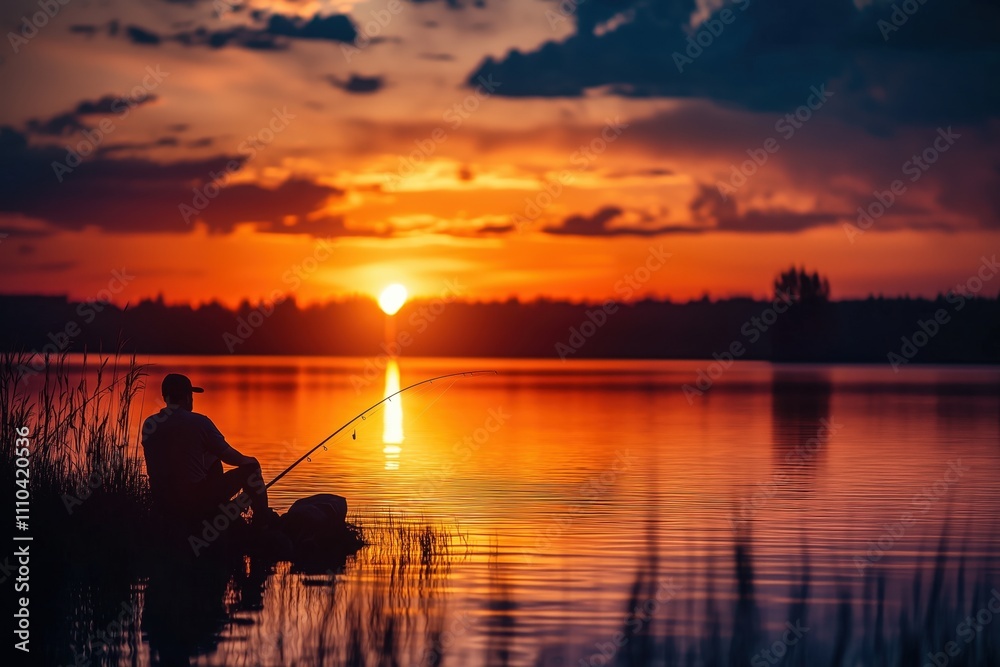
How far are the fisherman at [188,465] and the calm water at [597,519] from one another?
108 cm

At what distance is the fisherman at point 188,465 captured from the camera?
42.3 feet

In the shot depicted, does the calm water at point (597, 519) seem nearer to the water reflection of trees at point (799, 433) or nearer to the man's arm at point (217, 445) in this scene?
the water reflection of trees at point (799, 433)

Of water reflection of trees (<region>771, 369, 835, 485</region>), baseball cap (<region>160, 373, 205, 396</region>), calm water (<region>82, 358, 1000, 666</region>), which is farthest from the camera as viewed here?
water reflection of trees (<region>771, 369, 835, 485</region>)

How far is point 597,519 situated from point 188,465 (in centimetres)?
768

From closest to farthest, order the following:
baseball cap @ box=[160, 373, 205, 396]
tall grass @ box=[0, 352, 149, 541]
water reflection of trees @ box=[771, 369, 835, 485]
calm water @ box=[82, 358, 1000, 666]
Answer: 1. calm water @ box=[82, 358, 1000, 666]
2. baseball cap @ box=[160, 373, 205, 396]
3. tall grass @ box=[0, 352, 149, 541]
4. water reflection of trees @ box=[771, 369, 835, 485]

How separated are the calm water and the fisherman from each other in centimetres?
108

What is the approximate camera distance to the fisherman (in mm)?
12883

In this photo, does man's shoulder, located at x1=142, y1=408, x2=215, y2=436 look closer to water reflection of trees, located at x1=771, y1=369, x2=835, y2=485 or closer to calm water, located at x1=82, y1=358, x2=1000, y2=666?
calm water, located at x1=82, y1=358, x2=1000, y2=666

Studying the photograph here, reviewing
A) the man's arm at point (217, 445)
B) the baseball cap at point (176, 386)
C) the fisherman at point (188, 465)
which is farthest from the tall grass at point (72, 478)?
the man's arm at point (217, 445)

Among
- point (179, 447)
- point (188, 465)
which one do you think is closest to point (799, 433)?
point (188, 465)

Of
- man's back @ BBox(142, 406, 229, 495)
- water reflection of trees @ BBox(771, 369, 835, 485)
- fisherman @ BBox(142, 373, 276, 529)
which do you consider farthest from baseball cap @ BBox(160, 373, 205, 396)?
water reflection of trees @ BBox(771, 369, 835, 485)

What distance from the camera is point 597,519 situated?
18.8 meters

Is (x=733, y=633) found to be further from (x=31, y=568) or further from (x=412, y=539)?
(x=31, y=568)

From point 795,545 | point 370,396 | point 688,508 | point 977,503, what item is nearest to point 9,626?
point 795,545
